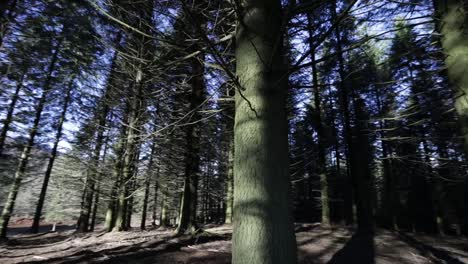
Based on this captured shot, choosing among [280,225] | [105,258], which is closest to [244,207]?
[280,225]

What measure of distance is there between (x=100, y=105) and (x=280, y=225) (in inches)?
439

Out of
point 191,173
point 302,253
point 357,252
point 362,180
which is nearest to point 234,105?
point 302,253

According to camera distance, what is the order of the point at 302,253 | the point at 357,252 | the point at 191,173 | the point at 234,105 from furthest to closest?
the point at 191,173
the point at 357,252
the point at 302,253
the point at 234,105

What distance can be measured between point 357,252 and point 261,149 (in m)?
5.05

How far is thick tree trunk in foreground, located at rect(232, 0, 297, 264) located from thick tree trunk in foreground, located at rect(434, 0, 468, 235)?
2.46 meters

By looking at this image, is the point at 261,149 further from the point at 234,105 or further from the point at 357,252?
the point at 357,252

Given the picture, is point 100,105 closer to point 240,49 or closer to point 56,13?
point 56,13

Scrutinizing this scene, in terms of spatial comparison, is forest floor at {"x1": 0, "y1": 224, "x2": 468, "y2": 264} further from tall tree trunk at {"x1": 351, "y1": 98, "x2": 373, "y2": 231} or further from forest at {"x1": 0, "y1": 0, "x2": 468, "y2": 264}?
tall tree trunk at {"x1": 351, "y1": 98, "x2": 373, "y2": 231}

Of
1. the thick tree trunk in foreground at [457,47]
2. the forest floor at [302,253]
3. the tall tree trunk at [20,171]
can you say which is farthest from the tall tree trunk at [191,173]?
the tall tree trunk at [20,171]

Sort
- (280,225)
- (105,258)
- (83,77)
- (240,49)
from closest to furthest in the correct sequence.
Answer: (280,225), (240,49), (105,258), (83,77)

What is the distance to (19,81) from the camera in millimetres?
7395

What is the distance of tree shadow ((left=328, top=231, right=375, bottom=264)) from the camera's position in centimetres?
463

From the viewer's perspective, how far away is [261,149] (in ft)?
4.98

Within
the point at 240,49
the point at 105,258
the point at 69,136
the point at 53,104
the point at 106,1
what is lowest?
the point at 105,258
